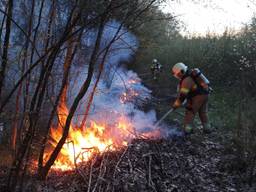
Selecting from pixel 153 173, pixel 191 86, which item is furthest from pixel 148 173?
pixel 191 86

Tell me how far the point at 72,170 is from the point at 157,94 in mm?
8281

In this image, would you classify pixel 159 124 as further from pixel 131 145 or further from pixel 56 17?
pixel 56 17

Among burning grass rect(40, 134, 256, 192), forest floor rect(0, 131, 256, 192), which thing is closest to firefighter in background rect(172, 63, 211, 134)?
forest floor rect(0, 131, 256, 192)

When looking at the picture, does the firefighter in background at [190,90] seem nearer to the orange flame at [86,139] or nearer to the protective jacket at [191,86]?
the protective jacket at [191,86]

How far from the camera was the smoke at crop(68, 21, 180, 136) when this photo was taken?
10469 mm

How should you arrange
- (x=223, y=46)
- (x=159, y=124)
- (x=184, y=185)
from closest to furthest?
(x=184, y=185) → (x=159, y=124) → (x=223, y=46)

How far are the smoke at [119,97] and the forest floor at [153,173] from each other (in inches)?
Answer: 67.7

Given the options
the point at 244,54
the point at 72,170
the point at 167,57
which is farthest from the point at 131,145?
the point at 167,57

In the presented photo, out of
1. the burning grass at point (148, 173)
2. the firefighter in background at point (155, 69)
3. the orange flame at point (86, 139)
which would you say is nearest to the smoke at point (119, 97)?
the firefighter in background at point (155, 69)

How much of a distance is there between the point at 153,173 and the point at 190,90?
3.38m

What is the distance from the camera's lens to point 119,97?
1359cm

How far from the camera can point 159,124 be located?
417 inches

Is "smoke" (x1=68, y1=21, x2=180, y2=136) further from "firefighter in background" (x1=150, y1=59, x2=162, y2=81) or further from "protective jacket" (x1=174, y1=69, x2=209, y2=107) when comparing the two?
"protective jacket" (x1=174, y1=69, x2=209, y2=107)

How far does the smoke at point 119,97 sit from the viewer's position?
34.3 feet
